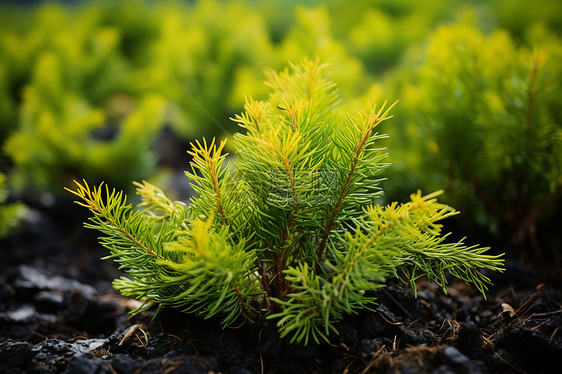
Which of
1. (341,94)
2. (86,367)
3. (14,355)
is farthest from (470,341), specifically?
(341,94)

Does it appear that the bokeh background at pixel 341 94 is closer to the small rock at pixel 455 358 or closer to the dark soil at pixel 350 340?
the dark soil at pixel 350 340

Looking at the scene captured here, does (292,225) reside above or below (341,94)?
below

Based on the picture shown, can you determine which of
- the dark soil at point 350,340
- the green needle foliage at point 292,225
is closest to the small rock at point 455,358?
the dark soil at point 350,340

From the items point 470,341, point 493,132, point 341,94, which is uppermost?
point 341,94

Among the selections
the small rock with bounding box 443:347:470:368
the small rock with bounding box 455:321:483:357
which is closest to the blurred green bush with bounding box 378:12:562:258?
the small rock with bounding box 455:321:483:357

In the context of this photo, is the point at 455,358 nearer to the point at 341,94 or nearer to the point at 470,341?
the point at 470,341

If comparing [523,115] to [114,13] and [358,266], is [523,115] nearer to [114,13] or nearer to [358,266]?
[358,266]

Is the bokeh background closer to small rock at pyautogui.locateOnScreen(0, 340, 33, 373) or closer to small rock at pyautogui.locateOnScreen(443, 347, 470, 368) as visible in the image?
small rock at pyautogui.locateOnScreen(443, 347, 470, 368)
